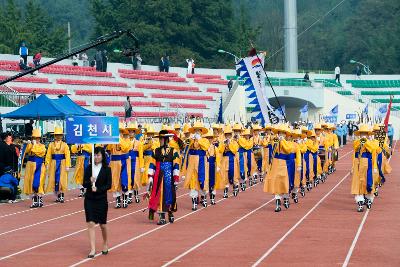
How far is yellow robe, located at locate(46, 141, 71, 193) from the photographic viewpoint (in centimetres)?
2759

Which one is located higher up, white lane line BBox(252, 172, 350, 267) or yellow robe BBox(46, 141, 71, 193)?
yellow robe BBox(46, 141, 71, 193)

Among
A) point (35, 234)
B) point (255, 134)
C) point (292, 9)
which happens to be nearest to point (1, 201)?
point (35, 234)

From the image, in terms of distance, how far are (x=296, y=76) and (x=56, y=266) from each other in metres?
68.3

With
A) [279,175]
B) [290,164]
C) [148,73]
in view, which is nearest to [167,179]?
[279,175]

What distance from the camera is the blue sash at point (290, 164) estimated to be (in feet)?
83.1

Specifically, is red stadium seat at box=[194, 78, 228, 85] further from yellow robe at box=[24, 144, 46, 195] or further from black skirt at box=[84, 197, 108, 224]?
black skirt at box=[84, 197, 108, 224]

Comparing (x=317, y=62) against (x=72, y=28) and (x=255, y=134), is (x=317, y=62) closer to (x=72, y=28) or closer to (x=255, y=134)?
(x=72, y=28)

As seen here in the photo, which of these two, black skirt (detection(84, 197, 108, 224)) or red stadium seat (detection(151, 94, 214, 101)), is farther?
red stadium seat (detection(151, 94, 214, 101))

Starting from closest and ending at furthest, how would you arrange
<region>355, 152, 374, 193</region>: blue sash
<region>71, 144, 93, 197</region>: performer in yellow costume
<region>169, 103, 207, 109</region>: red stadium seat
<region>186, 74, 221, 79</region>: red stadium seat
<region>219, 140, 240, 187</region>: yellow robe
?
<region>355, 152, 374, 193</region>: blue sash < <region>71, 144, 93, 197</region>: performer in yellow costume < <region>219, 140, 240, 187</region>: yellow robe < <region>169, 103, 207, 109</region>: red stadium seat < <region>186, 74, 221, 79</region>: red stadium seat

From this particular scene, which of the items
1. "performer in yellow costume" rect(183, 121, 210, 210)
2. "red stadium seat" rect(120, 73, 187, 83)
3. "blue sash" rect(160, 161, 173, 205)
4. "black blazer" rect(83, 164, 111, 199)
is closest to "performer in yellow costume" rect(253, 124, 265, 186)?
"performer in yellow costume" rect(183, 121, 210, 210)

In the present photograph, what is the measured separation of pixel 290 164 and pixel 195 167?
7.32 feet

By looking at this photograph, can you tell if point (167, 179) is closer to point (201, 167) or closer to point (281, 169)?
point (201, 167)

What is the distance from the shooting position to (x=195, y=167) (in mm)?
25578

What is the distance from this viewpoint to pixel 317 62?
12175 centimetres
